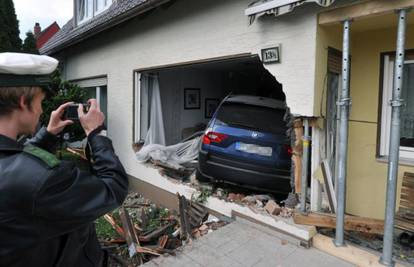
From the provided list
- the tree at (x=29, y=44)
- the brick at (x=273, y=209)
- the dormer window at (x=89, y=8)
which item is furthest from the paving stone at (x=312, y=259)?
the tree at (x=29, y=44)

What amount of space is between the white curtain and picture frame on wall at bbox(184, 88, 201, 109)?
139cm

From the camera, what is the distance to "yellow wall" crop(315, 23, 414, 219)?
4148 millimetres

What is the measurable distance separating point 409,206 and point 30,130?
395 cm

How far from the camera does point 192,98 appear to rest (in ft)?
28.5

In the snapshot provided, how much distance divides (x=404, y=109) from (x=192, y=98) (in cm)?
543

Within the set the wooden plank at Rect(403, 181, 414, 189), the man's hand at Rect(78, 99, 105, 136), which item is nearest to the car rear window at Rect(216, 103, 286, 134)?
the wooden plank at Rect(403, 181, 414, 189)

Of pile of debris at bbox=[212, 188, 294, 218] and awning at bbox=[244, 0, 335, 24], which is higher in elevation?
awning at bbox=[244, 0, 335, 24]

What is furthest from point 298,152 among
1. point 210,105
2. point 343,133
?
point 210,105

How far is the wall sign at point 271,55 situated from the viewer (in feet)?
12.9

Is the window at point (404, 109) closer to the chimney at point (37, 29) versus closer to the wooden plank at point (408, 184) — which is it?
the wooden plank at point (408, 184)

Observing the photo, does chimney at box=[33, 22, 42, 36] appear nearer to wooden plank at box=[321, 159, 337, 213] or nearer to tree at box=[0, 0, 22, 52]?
tree at box=[0, 0, 22, 52]

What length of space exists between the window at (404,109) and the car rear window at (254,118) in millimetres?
1294

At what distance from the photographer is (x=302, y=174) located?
12.6 ft

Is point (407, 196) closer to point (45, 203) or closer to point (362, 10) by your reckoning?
point (362, 10)
